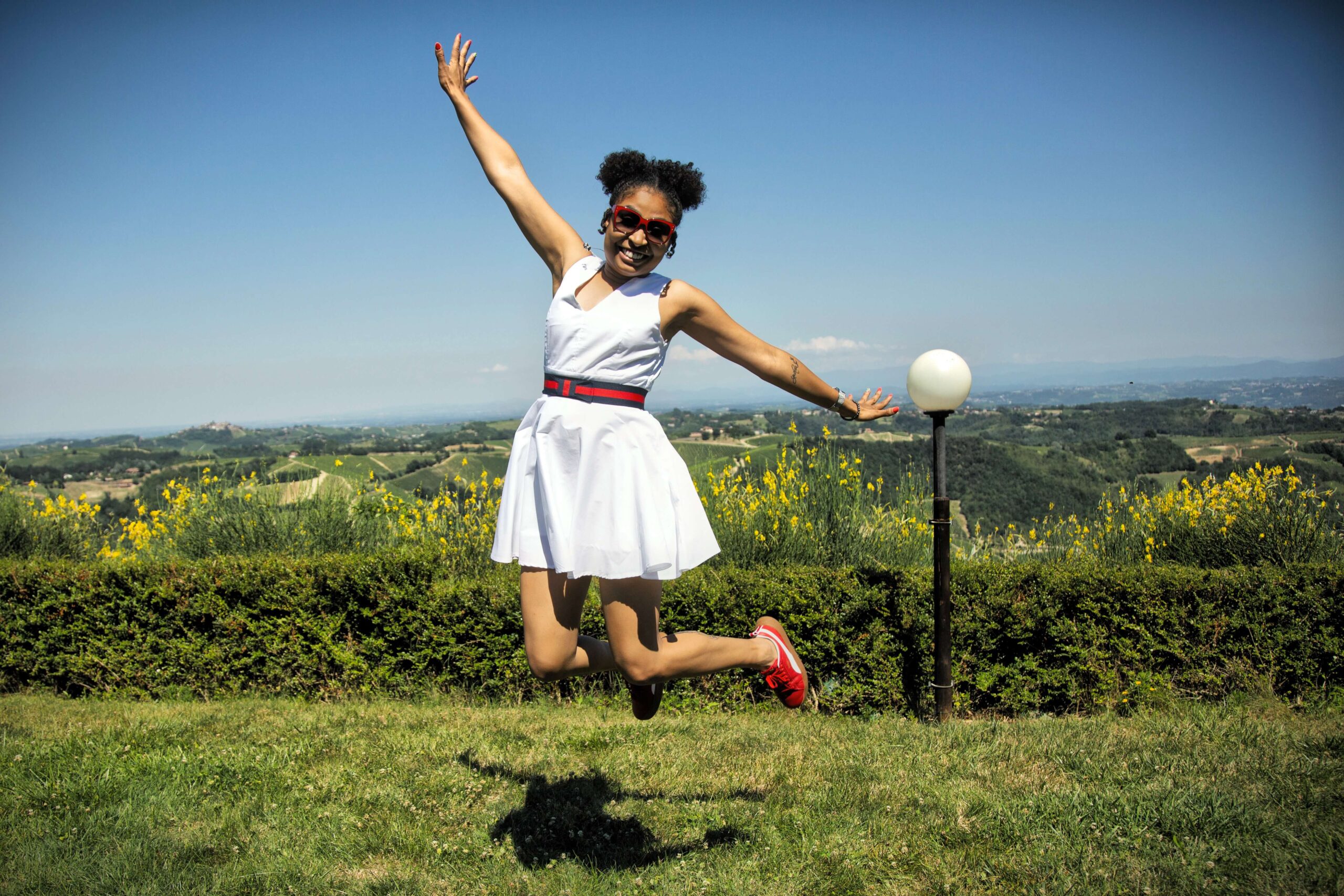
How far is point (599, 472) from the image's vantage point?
277 cm

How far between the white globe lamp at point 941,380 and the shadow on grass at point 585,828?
248 centimetres

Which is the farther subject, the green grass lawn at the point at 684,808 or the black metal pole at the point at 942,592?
the black metal pole at the point at 942,592

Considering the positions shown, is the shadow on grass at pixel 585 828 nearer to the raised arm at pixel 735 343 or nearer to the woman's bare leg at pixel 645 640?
the woman's bare leg at pixel 645 640

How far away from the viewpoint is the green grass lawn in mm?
2764

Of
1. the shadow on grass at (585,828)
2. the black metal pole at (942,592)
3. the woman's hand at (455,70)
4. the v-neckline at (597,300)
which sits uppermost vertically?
the woman's hand at (455,70)

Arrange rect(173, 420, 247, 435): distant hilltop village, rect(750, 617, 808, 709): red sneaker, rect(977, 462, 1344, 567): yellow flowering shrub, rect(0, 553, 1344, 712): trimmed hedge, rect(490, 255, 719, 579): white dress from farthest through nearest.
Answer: rect(173, 420, 247, 435): distant hilltop village → rect(977, 462, 1344, 567): yellow flowering shrub → rect(0, 553, 1344, 712): trimmed hedge → rect(750, 617, 808, 709): red sneaker → rect(490, 255, 719, 579): white dress

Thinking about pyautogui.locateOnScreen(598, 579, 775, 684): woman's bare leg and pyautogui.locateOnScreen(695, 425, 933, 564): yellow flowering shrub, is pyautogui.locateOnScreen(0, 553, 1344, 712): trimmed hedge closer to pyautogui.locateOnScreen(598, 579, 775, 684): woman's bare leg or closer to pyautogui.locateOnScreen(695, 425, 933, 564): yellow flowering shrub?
pyautogui.locateOnScreen(695, 425, 933, 564): yellow flowering shrub

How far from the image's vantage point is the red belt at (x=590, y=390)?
2.83 m

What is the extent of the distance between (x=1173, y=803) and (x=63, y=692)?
7.30 metres

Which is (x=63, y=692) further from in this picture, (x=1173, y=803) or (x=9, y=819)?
(x=1173, y=803)

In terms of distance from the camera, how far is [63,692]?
20.4 feet

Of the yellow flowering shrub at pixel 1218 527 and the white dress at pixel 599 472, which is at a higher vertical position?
the white dress at pixel 599 472

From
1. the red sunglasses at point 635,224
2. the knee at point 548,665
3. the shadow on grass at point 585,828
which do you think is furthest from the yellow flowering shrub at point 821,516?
the red sunglasses at point 635,224

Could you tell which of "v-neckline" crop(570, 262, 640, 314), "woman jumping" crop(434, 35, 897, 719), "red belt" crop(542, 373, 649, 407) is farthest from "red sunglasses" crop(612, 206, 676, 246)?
"red belt" crop(542, 373, 649, 407)
